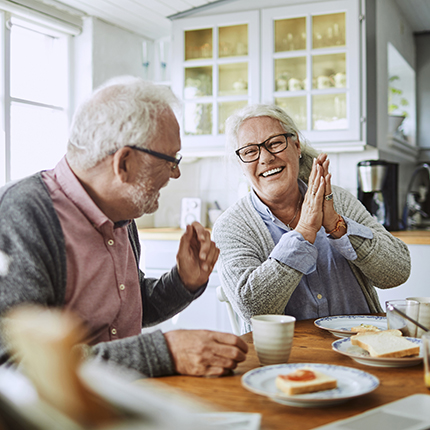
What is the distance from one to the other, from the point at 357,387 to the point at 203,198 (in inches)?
123

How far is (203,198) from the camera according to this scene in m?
3.93

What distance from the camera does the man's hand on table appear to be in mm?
949

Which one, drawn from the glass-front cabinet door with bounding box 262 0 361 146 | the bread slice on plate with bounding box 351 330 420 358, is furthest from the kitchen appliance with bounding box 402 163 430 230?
the bread slice on plate with bounding box 351 330 420 358

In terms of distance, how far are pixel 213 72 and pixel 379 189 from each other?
4.42 ft

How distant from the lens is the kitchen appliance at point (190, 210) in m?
3.78

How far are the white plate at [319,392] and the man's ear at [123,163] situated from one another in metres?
0.51

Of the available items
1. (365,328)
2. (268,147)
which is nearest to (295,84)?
(268,147)

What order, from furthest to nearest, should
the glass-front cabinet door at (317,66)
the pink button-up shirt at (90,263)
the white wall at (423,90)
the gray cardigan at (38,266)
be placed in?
the white wall at (423,90), the glass-front cabinet door at (317,66), the pink button-up shirt at (90,263), the gray cardigan at (38,266)

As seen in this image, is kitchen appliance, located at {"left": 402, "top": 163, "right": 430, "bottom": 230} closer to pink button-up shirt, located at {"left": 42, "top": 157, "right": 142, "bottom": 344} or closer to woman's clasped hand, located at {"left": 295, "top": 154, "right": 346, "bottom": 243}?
woman's clasped hand, located at {"left": 295, "top": 154, "right": 346, "bottom": 243}

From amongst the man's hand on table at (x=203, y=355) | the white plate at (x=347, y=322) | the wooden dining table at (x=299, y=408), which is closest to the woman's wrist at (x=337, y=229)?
the white plate at (x=347, y=322)

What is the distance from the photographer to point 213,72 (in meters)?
3.51

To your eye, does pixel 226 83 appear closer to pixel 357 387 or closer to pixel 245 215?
pixel 245 215

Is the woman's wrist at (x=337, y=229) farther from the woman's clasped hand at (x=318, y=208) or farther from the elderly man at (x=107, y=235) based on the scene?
the elderly man at (x=107, y=235)

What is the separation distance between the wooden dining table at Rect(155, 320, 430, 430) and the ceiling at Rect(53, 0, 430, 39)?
280cm
